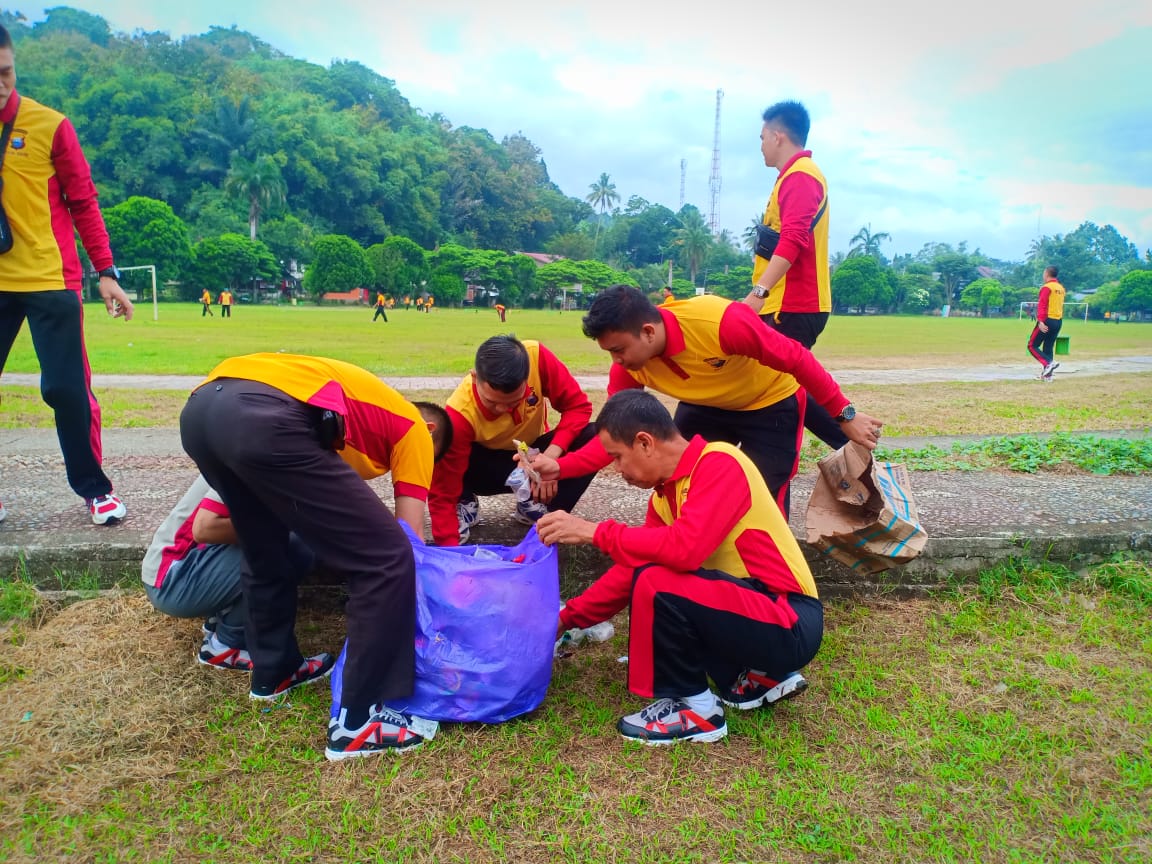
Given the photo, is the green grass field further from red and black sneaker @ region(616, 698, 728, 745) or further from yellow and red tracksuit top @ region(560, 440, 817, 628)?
red and black sneaker @ region(616, 698, 728, 745)

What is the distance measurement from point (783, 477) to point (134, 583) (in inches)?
111

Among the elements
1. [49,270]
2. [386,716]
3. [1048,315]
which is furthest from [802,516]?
[1048,315]

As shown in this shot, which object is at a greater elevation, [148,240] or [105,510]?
[148,240]

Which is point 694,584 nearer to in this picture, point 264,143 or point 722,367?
point 722,367

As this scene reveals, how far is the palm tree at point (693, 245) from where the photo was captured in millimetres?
83625

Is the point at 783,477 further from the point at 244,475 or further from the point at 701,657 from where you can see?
the point at 244,475

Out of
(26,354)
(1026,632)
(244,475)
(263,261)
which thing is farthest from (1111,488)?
(263,261)

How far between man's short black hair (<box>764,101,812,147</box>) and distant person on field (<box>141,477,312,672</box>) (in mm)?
3134

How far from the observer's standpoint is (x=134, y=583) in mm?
3381

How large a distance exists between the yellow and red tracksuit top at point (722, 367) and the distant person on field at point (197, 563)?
4.24 ft

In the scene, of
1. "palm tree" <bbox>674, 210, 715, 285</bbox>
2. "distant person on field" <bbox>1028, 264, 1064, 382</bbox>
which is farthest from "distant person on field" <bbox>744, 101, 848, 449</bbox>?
"palm tree" <bbox>674, 210, 715, 285</bbox>

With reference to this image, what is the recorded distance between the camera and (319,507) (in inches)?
90.2

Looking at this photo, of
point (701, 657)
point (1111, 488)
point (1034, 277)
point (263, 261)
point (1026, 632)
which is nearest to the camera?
point (701, 657)

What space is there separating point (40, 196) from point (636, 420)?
2.90 m
